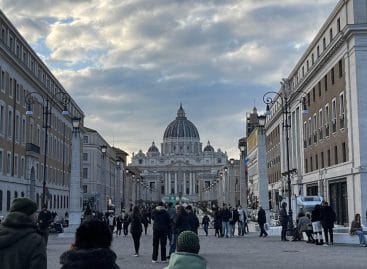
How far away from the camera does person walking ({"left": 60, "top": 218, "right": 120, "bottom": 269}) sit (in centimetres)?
448

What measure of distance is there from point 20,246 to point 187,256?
1.57 metres

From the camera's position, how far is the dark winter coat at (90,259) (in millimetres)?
4469

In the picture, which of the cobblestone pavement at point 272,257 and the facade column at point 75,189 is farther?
the facade column at point 75,189

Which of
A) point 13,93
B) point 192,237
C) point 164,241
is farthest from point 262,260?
point 13,93

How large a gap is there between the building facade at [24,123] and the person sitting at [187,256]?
3161 centimetres

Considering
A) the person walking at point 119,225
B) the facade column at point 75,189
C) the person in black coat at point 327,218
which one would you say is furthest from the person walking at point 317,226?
the facade column at point 75,189

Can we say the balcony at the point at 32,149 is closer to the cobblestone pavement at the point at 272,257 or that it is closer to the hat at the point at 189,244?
the cobblestone pavement at the point at 272,257

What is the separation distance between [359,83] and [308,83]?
1534cm

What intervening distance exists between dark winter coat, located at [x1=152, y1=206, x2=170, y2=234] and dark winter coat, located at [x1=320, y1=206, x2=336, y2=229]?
8.52m

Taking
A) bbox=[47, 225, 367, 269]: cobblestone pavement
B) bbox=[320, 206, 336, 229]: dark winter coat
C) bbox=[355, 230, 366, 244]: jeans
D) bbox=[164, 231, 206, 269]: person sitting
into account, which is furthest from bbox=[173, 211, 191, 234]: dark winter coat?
bbox=[164, 231, 206, 269]: person sitting

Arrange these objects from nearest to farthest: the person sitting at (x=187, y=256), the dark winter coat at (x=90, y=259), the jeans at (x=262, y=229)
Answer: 1. the dark winter coat at (x=90, y=259)
2. the person sitting at (x=187, y=256)
3. the jeans at (x=262, y=229)

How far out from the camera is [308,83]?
52.7 meters

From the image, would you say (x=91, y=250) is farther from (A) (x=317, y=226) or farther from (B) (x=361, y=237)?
(B) (x=361, y=237)

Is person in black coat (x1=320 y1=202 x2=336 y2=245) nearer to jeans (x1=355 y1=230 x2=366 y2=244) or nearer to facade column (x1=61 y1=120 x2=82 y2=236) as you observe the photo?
jeans (x1=355 y1=230 x2=366 y2=244)
